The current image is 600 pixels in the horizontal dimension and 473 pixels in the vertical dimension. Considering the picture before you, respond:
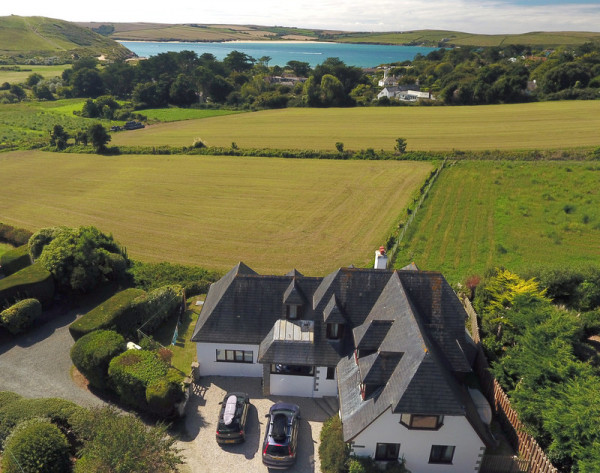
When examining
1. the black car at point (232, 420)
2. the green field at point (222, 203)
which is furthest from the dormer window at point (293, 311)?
the green field at point (222, 203)

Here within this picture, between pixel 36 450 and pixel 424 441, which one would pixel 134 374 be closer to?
pixel 36 450

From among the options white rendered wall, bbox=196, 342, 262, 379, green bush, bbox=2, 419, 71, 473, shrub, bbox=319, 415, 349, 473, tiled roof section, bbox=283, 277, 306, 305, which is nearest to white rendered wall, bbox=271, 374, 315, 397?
white rendered wall, bbox=196, 342, 262, 379

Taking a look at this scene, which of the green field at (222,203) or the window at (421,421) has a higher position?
the window at (421,421)

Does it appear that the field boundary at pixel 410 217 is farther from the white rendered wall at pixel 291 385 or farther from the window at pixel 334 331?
the white rendered wall at pixel 291 385

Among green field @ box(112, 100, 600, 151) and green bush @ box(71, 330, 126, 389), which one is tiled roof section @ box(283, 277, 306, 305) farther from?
green field @ box(112, 100, 600, 151)

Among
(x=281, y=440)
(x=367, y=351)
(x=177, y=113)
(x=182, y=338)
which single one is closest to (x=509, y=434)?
(x=367, y=351)

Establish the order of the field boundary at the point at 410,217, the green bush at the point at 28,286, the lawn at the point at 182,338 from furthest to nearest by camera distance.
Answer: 1. the field boundary at the point at 410,217
2. the green bush at the point at 28,286
3. the lawn at the point at 182,338

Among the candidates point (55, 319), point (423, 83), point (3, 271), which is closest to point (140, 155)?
point (3, 271)
